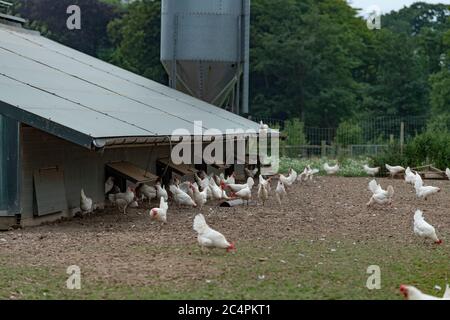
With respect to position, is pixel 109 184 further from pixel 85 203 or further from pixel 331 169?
pixel 331 169

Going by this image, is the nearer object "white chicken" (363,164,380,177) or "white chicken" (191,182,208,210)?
"white chicken" (191,182,208,210)

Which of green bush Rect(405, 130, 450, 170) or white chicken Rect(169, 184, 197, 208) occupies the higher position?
white chicken Rect(169, 184, 197, 208)

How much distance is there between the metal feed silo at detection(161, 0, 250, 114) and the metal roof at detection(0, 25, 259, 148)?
185 cm

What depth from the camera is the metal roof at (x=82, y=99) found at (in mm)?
13734

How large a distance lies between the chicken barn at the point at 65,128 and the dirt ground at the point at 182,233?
0.62 meters

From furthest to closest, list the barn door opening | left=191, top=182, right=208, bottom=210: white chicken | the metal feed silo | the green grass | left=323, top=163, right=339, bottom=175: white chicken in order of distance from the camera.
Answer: left=323, top=163, right=339, bottom=175: white chicken < the metal feed silo < left=191, top=182, right=208, bottom=210: white chicken < the barn door opening < the green grass

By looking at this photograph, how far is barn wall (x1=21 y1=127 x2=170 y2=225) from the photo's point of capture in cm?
1423

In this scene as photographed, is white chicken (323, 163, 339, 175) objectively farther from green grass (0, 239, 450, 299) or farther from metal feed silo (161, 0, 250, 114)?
green grass (0, 239, 450, 299)

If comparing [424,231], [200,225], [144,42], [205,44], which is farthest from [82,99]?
[144,42]

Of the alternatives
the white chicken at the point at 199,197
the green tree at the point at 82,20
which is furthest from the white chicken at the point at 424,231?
the green tree at the point at 82,20

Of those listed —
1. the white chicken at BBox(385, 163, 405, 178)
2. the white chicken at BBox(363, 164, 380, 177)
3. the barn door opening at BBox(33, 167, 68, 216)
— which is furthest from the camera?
the white chicken at BBox(363, 164, 380, 177)

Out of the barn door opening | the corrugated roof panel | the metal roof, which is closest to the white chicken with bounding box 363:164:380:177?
the corrugated roof panel
